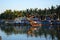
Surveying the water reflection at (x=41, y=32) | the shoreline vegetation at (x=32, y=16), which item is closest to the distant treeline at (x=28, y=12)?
the shoreline vegetation at (x=32, y=16)

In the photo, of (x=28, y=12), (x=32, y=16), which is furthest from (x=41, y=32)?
(x=28, y=12)

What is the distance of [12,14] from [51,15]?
1557 cm

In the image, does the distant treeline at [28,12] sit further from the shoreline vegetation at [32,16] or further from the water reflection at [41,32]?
the water reflection at [41,32]

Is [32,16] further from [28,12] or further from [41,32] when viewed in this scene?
[41,32]

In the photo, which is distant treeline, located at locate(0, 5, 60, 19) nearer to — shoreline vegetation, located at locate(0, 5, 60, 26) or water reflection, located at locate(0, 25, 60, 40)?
shoreline vegetation, located at locate(0, 5, 60, 26)

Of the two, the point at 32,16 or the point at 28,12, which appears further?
the point at 28,12

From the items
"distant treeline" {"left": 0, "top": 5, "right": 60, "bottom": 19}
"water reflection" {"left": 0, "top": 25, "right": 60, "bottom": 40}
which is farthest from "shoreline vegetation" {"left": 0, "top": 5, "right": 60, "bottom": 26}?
"water reflection" {"left": 0, "top": 25, "right": 60, "bottom": 40}

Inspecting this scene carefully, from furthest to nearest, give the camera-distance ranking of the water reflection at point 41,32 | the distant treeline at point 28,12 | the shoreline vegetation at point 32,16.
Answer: the distant treeline at point 28,12 → the shoreline vegetation at point 32,16 → the water reflection at point 41,32

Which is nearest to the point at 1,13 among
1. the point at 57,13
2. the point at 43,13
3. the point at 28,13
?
the point at 28,13

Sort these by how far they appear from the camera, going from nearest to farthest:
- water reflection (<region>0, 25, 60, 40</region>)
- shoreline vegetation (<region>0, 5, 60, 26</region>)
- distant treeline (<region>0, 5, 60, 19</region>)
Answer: water reflection (<region>0, 25, 60, 40</region>) → shoreline vegetation (<region>0, 5, 60, 26</region>) → distant treeline (<region>0, 5, 60, 19</region>)

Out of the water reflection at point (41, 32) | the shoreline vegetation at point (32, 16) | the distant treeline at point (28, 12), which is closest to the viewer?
the water reflection at point (41, 32)

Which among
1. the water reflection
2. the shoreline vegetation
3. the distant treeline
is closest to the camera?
the water reflection

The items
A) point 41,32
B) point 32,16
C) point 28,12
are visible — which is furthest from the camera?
point 28,12

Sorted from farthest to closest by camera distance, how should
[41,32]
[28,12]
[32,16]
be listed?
[28,12]
[32,16]
[41,32]
